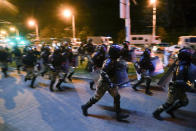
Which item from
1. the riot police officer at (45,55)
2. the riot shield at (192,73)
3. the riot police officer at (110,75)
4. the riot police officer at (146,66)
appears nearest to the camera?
the riot shield at (192,73)

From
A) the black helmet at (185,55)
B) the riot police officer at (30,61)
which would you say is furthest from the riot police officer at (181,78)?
the riot police officer at (30,61)

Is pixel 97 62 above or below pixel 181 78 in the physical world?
above

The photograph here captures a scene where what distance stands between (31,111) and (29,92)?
6.45 ft

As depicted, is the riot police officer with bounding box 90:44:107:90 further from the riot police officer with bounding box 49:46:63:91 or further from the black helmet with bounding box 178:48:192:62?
the black helmet with bounding box 178:48:192:62

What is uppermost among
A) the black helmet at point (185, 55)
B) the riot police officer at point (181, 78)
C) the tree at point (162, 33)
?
the tree at point (162, 33)

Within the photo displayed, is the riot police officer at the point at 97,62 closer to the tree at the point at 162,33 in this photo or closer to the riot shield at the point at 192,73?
the riot shield at the point at 192,73

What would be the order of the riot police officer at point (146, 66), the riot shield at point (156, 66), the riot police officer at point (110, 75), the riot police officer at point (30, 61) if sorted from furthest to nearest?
1. the riot police officer at point (30, 61)
2. the riot shield at point (156, 66)
3. the riot police officer at point (146, 66)
4. the riot police officer at point (110, 75)

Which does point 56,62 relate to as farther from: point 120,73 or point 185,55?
point 185,55

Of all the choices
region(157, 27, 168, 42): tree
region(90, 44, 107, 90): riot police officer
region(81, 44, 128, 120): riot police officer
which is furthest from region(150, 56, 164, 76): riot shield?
region(157, 27, 168, 42): tree

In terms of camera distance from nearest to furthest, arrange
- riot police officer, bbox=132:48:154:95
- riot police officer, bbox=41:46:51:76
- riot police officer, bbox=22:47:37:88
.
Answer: riot police officer, bbox=132:48:154:95
riot police officer, bbox=22:47:37:88
riot police officer, bbox=41:46:51:76

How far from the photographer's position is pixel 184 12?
33562 millimetres

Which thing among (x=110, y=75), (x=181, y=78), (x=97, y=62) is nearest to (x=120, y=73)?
(x=110, y=75)

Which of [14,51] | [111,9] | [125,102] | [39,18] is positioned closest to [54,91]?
[125,102]

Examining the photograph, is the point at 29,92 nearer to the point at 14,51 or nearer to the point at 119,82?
the point at 119,82
